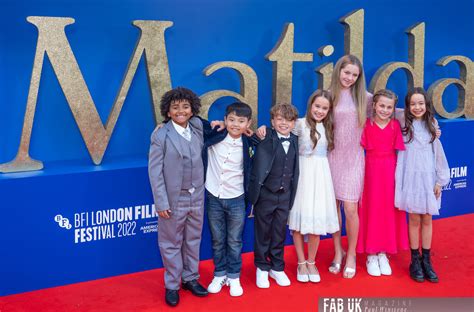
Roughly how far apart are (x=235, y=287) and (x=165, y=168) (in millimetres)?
856

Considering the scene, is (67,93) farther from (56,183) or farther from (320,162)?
(320,162)

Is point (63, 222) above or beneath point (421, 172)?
beneath

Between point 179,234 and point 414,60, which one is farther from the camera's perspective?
point 414,60

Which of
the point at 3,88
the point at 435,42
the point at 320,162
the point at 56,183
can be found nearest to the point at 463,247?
the point at 320,162

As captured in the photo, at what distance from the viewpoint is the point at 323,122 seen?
3.39m

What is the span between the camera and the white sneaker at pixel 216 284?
3.22 metres

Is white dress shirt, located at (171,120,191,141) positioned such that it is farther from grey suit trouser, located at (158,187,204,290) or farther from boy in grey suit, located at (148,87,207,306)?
grey suit trouser, located at (158,187,204,290)

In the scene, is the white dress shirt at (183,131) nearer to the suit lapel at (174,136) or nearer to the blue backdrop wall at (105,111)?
the suit lapel at (174,136)

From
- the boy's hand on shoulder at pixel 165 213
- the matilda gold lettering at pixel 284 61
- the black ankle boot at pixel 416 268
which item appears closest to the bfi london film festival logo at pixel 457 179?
the black ankle boot at pixel 416 268

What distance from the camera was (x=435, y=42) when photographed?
189 inches

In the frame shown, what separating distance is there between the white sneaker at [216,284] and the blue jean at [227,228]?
1.0 inches

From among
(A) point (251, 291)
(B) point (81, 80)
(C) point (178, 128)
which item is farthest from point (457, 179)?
(B) point (81, 80)

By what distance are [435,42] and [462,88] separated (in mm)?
488

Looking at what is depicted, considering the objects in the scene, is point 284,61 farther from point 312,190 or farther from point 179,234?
point 179,234
